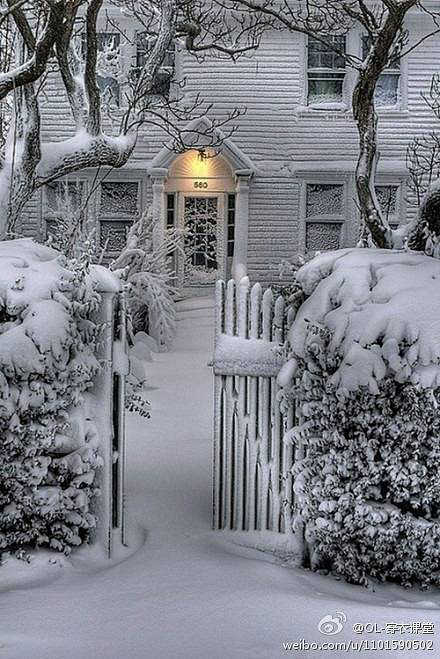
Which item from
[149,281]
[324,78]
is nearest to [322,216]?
[324,78]

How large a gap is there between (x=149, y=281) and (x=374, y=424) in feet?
31.9

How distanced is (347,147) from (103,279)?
13725 millimetres

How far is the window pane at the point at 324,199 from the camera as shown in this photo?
17.9m

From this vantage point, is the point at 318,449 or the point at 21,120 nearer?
the point at 318,449

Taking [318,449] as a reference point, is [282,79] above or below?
above

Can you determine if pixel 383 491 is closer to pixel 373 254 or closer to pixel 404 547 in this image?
pixel 404 547

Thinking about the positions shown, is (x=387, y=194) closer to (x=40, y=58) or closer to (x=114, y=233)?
(x=114, y=233)

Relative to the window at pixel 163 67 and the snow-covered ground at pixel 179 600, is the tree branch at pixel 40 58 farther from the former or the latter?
the window at pixel 163 67

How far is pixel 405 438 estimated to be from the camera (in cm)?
452

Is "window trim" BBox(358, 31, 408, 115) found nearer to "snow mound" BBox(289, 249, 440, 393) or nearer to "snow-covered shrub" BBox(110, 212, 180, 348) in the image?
"snow-covered shrub" BBox(110, 212, 180, 348)

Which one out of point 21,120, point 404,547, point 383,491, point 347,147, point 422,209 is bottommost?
point 404,547

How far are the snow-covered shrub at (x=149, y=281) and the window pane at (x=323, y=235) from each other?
13.8 feet

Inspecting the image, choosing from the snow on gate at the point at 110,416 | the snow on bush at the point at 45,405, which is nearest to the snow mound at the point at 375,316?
the snow on gate at the point at 110,416

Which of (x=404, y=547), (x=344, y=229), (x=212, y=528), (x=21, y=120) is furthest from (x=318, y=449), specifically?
(x=344, y=229)
